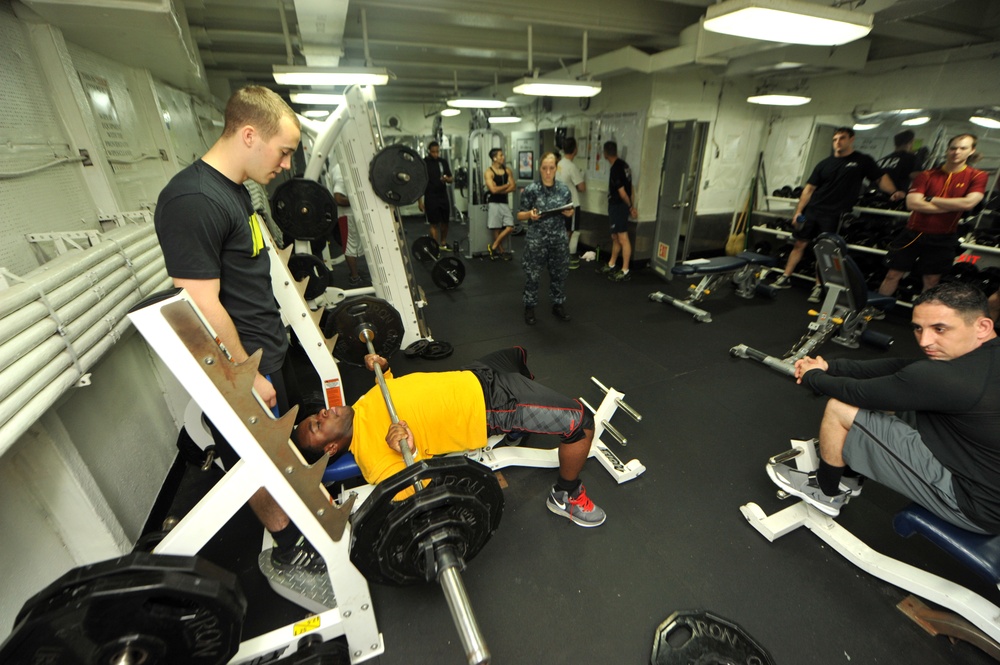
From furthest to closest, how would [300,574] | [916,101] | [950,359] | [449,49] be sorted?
[449,49]
[916,101]
[300,574]
[950,359]

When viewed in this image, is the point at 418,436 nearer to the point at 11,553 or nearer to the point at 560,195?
the point at 11,553

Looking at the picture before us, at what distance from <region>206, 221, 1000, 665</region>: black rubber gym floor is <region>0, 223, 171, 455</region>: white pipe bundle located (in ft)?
3.03

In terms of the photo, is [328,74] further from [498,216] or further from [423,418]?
[423,418]

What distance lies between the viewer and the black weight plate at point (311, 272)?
9.54 feet

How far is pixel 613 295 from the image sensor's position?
4305mm

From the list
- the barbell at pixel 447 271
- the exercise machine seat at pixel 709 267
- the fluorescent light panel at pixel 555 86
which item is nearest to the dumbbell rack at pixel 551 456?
the exercise machine seat at pixel 709 267

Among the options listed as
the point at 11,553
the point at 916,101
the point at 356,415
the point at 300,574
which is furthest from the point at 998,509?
the point at 916,101

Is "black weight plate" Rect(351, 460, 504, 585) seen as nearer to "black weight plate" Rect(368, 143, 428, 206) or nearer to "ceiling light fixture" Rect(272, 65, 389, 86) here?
"black weight plate" Rect(368, 143, 428, 206)

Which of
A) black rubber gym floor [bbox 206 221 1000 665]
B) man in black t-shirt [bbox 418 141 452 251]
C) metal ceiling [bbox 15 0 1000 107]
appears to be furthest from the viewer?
man in black t-shirt [bbox 418 141 452 251]

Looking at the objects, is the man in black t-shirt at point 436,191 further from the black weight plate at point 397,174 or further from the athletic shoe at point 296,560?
the athletic shoe at point 296,560

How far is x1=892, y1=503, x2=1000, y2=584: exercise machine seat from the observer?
1113mm

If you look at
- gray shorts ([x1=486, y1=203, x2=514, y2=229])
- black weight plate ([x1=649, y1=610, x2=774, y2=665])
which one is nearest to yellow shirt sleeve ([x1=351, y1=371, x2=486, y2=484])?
black weight plate ([x1=649, y1=610, x2=774, y2=665])

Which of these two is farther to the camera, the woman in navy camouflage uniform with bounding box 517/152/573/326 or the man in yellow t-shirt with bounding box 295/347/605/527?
the woman in navy camouflage uniform with bounding box 517/152/573/326

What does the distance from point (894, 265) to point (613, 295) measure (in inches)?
90.2
